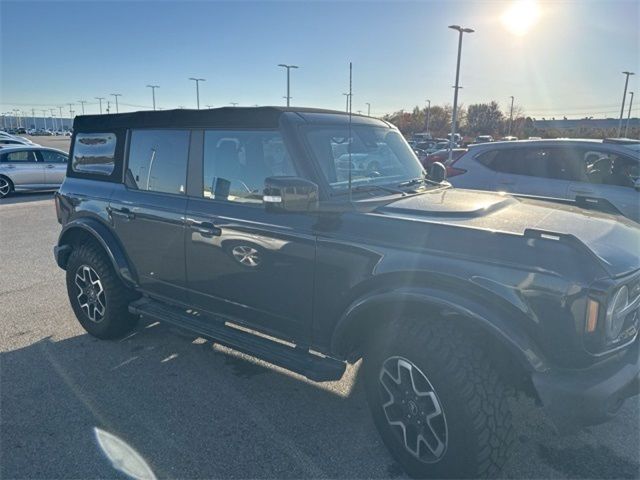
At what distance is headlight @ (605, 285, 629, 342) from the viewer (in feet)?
7.18

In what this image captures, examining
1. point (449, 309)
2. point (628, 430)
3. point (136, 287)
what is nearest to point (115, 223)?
point (136, 287)

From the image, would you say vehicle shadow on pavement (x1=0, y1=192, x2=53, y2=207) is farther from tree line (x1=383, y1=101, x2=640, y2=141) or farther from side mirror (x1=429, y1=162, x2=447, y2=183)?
tree line (x1=383, y1=101, x2=640, y2=141)

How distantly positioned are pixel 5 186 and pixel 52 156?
5.46 feet

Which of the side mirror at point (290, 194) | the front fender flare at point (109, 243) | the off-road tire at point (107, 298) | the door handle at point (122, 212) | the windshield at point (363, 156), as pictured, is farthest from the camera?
the off-road tire at point (107, 298)

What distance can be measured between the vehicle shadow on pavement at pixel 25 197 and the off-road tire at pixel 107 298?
10.4 m

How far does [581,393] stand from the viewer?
2.13 metres

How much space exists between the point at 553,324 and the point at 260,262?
173 cm

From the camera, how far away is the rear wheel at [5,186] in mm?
13852

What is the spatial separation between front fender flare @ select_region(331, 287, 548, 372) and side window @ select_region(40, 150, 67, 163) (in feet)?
49.4

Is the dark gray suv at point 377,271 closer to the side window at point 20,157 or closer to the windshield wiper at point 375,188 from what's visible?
the windshield wiper at point 375,188

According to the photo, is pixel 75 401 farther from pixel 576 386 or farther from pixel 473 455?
pixel 576 386

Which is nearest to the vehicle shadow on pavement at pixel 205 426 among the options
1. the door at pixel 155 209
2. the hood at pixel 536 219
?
the door at pixel 155 209

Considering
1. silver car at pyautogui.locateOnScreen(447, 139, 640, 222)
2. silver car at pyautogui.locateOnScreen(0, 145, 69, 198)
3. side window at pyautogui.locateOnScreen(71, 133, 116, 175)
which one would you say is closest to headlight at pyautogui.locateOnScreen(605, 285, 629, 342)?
side window at pyautogui.locateOnScreen(71, 133, 116, 175)

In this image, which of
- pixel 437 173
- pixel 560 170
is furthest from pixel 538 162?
pixel 437 173
